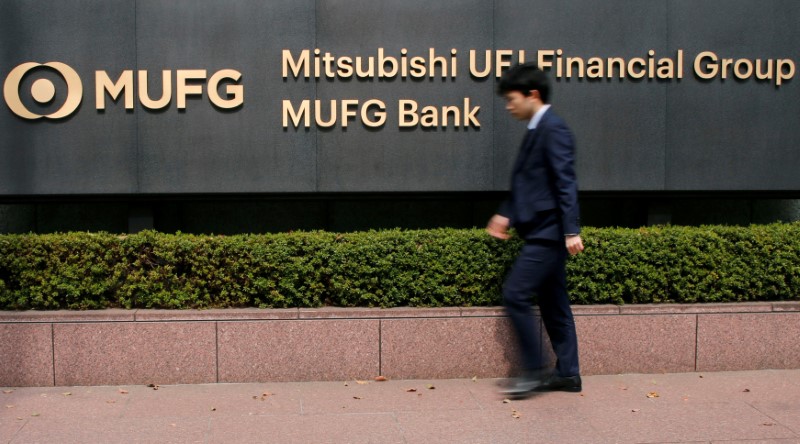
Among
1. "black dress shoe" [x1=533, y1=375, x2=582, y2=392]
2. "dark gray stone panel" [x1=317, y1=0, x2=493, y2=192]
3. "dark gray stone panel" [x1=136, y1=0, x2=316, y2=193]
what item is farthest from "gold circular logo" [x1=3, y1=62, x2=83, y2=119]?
"black dress shoe" [x1=533, y1=375, x2=582, y2=392]

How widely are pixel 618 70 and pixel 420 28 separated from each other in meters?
1.77

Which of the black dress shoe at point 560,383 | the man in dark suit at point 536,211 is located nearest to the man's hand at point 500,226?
the man in dark suit at point 536,211

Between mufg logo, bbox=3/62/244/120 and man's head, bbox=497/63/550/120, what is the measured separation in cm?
260

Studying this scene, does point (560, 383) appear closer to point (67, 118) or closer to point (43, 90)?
point (67, 118)

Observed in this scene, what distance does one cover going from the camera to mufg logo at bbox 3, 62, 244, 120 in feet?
19.4

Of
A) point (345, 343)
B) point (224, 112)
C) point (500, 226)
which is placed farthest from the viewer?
point (224, 112)

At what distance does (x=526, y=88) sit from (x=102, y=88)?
3612 mm

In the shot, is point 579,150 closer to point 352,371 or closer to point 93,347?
point 352,371

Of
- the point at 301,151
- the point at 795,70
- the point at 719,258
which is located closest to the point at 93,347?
the point at 301,151

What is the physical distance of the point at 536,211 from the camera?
4.26m

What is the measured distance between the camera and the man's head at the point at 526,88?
4.33 metres

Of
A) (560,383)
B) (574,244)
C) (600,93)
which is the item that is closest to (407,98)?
(600,93)

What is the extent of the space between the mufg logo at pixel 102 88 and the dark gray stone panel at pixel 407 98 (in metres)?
0.81

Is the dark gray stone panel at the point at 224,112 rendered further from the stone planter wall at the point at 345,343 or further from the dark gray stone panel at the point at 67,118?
the stone planter wall at the point at 345,343
